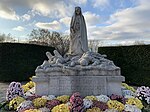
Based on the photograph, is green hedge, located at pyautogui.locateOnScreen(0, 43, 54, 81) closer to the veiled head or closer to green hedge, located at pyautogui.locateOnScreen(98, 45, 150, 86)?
green hedge, located at pyautogui.locateOnScreen(98, 45, 150, 86)

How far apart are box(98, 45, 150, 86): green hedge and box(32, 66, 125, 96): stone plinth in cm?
645

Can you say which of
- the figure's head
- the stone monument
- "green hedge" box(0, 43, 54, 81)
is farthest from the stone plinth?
"green hedge" box(0, 43, 54, 81)

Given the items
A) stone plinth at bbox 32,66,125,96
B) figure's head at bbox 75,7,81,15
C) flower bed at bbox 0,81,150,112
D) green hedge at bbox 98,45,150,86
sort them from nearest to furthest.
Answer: flower bed at bbox 0,81,150,112 < stone plinth at bbox 32,66,125,96 < figure's head at bbox 75,7,81,15 < green hedge at bbox 98,45,150,86

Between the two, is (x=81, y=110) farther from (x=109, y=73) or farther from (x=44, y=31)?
(x=44, y=31)

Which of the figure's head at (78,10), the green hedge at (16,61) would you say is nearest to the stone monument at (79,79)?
the figure's head at (78,10)

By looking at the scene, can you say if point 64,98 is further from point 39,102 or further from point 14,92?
point 14,92

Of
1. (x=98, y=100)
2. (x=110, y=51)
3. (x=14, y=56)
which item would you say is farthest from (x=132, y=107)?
(x=14, y=56)

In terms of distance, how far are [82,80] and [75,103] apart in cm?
166

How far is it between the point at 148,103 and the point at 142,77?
6.16 metres

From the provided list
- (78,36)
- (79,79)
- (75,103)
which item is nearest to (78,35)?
(78,36)

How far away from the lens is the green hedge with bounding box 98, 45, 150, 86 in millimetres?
11773

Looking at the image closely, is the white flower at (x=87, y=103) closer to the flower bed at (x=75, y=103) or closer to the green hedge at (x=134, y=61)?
the flower bed at (x=75, y=103)

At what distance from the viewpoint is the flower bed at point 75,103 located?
441 cm

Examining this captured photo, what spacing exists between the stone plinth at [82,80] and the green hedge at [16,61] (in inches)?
318
